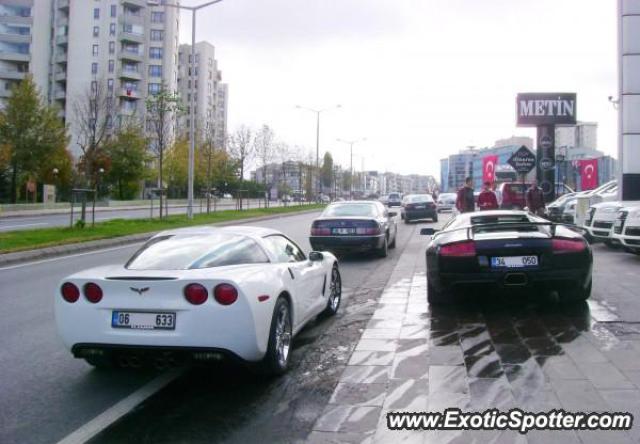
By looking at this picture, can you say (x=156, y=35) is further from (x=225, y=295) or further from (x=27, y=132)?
(x=225, y=295)

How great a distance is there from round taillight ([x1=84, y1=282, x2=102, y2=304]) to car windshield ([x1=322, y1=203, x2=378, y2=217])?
1016 centimetres

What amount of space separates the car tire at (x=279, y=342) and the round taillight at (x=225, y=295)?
521mm

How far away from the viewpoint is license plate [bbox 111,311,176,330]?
489 cm

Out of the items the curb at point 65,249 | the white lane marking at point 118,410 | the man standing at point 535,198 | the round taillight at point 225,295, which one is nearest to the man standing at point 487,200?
the man standing at point 535,198

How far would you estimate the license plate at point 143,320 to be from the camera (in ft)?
16.0

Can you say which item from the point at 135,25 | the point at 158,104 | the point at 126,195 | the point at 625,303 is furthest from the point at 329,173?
the point at 625,303

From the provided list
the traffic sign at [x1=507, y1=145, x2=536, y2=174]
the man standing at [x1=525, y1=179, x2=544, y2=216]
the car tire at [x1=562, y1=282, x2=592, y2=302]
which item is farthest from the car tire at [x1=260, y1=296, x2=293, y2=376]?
the traffic sign at [x1=507, y1=145, x2=536, y2=174]

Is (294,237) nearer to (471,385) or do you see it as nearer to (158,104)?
(158,104)

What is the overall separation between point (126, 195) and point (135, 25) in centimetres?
3312

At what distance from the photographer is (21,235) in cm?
1969

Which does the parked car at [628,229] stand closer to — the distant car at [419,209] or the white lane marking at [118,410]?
the white lane marking at [118,410]

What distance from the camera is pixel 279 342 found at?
17.9 ft

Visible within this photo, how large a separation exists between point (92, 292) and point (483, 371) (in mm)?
3228

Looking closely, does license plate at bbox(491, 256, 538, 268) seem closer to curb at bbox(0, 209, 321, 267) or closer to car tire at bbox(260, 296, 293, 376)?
car tire at bbox(260, 296, 293, 376)
